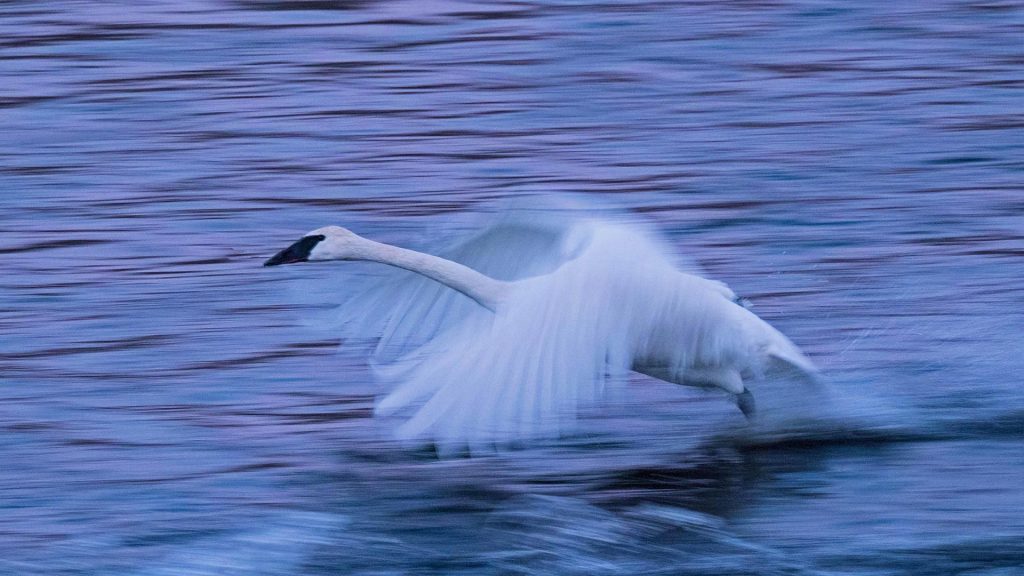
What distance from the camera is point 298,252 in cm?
666

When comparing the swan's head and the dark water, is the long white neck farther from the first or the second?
the dark water

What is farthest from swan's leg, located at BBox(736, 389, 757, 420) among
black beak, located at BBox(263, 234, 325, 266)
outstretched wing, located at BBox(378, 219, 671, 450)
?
black beak, located at BBox(263, 234, 325, 266)

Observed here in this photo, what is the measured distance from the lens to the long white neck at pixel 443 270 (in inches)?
241

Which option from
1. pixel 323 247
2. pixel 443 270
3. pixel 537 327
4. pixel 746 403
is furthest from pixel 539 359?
pixel 323 247

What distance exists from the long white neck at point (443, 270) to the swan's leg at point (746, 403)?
3.15 feet

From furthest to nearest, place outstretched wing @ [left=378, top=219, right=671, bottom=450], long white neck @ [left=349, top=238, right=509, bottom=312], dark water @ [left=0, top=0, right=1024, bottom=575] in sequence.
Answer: long white neck @ [left=349, top=238, right=509, bottom=312]
dark water @ [left=0, top=0, right=1024, bottom=575]
outstretched wing @ [left=378, top=219, right=671, bottom=450]

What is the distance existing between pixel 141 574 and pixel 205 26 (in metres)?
7.34

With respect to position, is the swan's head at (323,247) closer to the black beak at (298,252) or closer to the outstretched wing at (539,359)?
the black beak at (298,252)

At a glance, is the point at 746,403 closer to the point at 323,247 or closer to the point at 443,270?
the point at 443,270

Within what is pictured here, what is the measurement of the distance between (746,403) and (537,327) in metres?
1.32

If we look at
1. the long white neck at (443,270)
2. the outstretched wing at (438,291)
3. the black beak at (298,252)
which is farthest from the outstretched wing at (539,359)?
the black beak at (298,252)

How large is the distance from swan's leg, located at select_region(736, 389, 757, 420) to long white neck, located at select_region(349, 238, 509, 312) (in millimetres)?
959

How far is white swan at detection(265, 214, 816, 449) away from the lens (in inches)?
207

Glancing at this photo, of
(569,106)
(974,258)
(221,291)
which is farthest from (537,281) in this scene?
(569,106)
